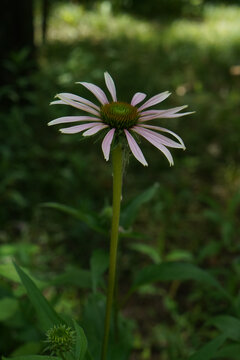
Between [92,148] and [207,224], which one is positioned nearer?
[207,224]

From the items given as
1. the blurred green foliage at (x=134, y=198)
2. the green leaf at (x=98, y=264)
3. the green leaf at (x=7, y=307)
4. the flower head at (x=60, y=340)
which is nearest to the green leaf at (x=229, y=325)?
the blurred green foliage at (x=134, y=198)

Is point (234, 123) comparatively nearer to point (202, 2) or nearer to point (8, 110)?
point (8, 110)

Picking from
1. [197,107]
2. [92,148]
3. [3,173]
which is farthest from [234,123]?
[3,173]

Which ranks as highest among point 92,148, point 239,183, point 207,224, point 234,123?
point 234,123

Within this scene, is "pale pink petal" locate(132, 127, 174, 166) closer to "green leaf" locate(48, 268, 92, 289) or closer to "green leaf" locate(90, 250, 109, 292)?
"green leaf" locate(90, 250, 109, 292)

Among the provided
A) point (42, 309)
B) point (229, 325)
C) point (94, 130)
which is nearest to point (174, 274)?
point (229, 325)

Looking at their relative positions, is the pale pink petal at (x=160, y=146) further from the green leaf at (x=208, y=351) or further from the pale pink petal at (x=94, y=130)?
the green leaf at (x=208, y=351)

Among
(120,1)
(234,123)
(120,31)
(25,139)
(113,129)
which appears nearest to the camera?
(113,129)

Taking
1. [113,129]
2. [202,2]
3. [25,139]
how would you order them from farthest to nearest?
1. [202,2]
2. [25,139]
3. [113,129]
